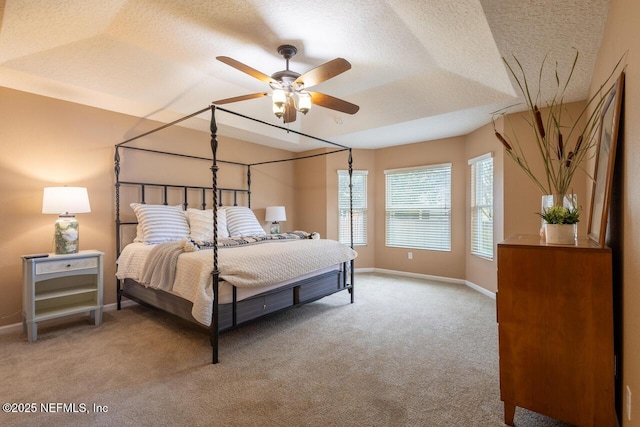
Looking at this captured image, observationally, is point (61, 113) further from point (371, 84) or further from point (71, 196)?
point (371, 84)

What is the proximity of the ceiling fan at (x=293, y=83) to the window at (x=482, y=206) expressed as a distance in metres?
2.62

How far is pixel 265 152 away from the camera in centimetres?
553

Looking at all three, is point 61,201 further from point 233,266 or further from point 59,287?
point 233,266

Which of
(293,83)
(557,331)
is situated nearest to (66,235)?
(293,83)

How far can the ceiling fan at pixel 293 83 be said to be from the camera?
2.32 metres

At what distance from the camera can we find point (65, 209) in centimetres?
288

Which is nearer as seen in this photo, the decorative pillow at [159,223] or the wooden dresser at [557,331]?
the wooden dresser at [557,331]

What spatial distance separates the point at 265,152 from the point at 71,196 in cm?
312

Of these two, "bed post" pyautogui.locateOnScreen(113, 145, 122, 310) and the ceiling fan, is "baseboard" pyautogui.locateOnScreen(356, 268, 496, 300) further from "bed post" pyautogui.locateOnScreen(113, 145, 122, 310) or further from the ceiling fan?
"bed post" pyautogui.locateOnScreen(113, 145, 122, 310)

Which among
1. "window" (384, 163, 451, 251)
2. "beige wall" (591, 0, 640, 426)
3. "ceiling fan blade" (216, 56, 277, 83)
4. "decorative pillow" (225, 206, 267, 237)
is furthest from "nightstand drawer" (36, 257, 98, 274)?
"window" (384, 163, 451, 251)

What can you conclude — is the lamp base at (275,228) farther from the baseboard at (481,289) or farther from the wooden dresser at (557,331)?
the wooden dresser at (557,331)

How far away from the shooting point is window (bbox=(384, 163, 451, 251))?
16.7 ft

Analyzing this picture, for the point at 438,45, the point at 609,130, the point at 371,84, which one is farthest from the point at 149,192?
the point at 609,130

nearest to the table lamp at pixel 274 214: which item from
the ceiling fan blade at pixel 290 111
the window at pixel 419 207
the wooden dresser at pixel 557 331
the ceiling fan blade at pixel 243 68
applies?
the window at pixel 419 207
